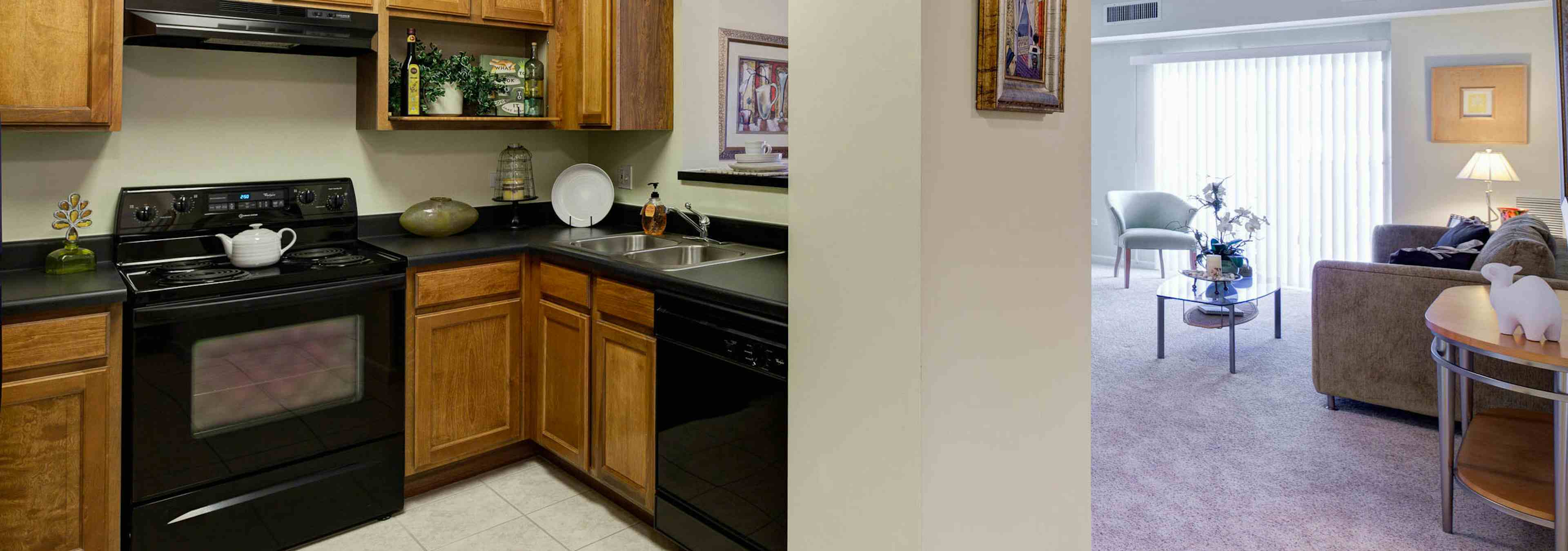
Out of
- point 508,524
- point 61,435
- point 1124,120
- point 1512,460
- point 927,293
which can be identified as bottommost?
point 508,524

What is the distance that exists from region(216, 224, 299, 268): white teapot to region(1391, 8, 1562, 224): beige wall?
7.42 meters

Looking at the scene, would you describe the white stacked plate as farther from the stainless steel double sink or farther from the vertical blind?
the vertical blind

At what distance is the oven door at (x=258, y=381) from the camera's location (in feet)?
7.38

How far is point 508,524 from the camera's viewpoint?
8.80ft

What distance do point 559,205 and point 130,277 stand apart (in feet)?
4.79

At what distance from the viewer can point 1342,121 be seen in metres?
6.69

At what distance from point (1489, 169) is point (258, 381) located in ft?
24.1

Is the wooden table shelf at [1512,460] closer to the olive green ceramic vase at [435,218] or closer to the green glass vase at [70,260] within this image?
the olive green ceramic vase at [435,218]

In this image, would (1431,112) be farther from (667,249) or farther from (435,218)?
(435,218)

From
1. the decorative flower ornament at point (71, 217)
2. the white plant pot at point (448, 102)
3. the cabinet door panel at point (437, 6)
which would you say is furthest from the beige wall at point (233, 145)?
the cabinet door panel at point (437, 6)

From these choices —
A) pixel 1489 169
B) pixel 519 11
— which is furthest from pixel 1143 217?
pixel 519 11

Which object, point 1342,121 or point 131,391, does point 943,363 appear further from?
point 1342,121

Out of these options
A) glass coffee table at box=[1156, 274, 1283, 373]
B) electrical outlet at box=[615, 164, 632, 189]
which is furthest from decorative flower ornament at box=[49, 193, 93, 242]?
glass coffee table at box=[1156, 274, 1283, 373]

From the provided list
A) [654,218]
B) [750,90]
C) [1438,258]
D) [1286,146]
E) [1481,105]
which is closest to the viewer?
[654,218]
